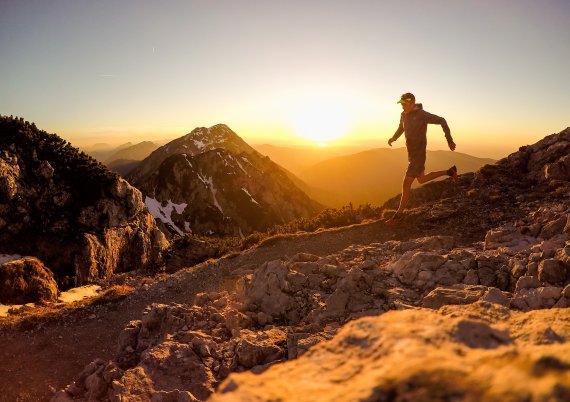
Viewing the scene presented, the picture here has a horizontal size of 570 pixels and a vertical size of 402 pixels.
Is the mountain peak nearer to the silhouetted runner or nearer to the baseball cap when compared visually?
the silhouetted runner

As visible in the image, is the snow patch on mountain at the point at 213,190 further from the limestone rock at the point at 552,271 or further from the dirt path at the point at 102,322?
the limestone rock at the point at 552,271

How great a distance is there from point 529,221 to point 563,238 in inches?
91.9

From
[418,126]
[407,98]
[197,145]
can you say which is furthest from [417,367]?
[197,145]

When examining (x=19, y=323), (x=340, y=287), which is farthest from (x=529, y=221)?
(x=19, y=323)

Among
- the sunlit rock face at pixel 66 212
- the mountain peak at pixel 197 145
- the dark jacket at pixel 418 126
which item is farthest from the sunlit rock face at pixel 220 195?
the dark jacket at pixel 418 126

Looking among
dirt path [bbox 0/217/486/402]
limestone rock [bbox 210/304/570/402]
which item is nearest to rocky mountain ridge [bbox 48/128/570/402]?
limestone rock [bbox 210/304/570/402]

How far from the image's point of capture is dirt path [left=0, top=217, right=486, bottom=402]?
7.55 metres

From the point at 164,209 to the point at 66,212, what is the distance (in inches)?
2771

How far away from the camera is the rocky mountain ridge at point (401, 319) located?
218 cm

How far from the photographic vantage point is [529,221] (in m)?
10.9

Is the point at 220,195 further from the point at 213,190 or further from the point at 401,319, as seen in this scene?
the point at 401,319

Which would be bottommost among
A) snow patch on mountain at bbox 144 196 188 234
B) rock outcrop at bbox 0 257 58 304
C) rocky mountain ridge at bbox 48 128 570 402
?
snow patch on mountain at bbox 144 196 188 234

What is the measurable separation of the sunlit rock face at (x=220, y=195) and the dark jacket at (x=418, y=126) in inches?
3123

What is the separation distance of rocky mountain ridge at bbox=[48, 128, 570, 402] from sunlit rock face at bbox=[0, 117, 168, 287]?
17552mm
